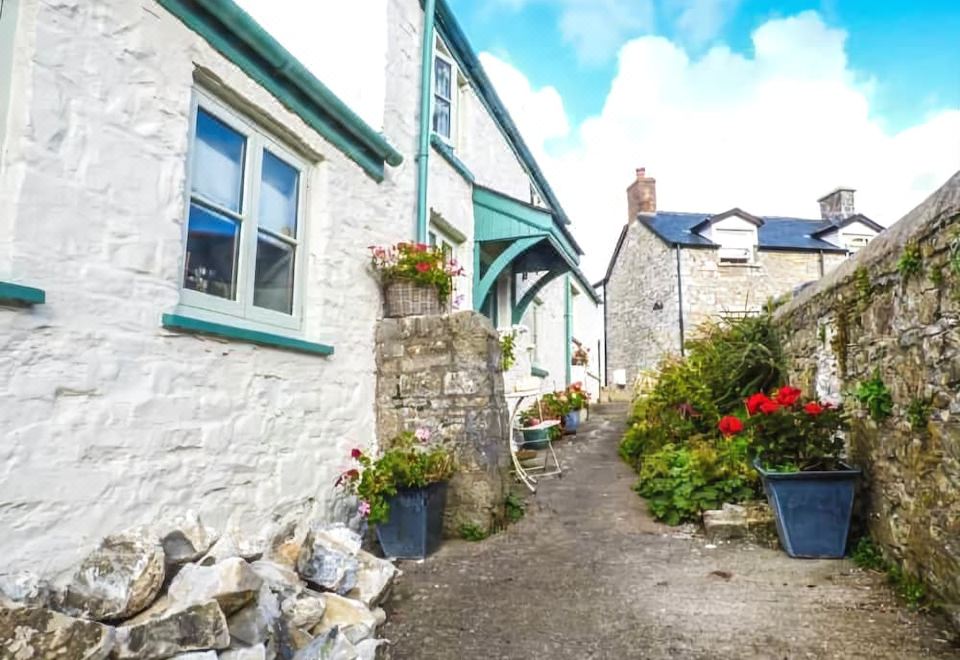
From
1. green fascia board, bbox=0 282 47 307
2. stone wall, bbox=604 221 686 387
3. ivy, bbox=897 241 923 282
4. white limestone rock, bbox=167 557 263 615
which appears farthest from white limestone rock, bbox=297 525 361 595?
stone wall, bbox=604 221 686 387

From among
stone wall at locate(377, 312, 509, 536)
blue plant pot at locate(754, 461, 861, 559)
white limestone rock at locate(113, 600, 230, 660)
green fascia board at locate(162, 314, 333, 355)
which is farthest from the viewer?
stone wall at locate(377, 312, 509, 536)

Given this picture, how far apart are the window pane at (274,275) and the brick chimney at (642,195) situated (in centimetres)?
1763

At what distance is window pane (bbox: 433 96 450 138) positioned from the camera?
6336mm

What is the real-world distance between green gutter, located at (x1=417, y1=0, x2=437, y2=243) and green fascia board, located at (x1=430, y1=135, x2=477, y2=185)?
31 centimetres

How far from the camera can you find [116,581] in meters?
1.97

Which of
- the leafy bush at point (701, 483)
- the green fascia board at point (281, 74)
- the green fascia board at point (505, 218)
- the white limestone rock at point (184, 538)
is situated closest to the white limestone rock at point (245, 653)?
the white limestone rock at point (184, 538)

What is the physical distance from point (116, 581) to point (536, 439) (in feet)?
21.6

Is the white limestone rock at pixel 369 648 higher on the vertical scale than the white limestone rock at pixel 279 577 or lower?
lower

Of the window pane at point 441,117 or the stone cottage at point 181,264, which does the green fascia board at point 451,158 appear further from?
the stone cottage at point 181,264

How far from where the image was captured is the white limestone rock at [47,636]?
1.52 meters

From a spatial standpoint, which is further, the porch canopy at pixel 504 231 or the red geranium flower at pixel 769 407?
the porch canopy at pixel 504 231

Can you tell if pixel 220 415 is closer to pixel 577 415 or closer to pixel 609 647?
pixel 609 647

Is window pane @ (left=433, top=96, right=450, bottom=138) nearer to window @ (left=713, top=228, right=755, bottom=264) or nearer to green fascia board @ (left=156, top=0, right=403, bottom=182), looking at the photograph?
green fascia board @ (left=156, top=0, right=403, bottom=182)

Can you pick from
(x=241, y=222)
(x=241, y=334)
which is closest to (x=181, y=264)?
(x=241, y=334)
